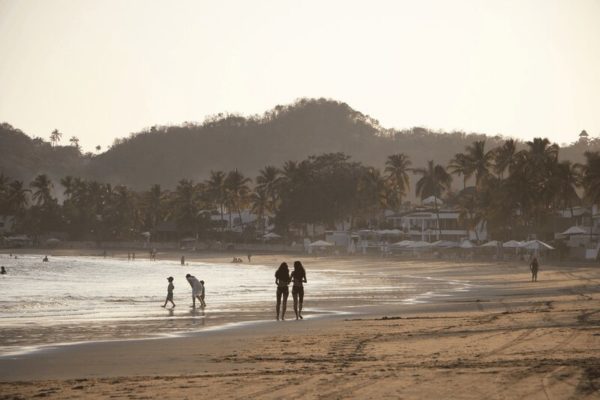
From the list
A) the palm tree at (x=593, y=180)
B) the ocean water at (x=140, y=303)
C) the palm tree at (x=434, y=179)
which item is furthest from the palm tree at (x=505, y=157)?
the ocean water at (x=140, y=303)

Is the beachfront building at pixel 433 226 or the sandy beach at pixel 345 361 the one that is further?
the beachfront building at pixel 433 226

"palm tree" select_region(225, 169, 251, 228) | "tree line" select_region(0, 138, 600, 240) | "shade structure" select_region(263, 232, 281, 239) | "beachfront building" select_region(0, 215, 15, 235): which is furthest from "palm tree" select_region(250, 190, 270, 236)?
"beachfront building" select_region(0, 215, 15, 235)

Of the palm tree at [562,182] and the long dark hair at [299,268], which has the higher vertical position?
the palm tree at [562,182]

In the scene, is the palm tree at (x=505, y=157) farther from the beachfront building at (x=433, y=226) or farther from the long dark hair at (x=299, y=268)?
the long dark hair at (x=299, y=268)

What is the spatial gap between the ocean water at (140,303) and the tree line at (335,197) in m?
36.1

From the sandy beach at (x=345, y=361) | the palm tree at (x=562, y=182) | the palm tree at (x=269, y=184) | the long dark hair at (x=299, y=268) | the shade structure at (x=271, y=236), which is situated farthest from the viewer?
the palm tree at (x=269, y=184)

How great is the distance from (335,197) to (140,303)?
276 feet

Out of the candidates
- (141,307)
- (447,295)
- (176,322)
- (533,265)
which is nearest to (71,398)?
(176,322)

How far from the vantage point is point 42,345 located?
17109 mm

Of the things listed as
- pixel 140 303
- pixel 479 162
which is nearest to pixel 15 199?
pixel 479 162

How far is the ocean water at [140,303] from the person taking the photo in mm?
20406

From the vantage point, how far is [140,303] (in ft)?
105

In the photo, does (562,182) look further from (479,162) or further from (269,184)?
(269,184)

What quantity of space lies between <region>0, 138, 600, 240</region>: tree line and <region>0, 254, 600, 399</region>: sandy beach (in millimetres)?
60236
